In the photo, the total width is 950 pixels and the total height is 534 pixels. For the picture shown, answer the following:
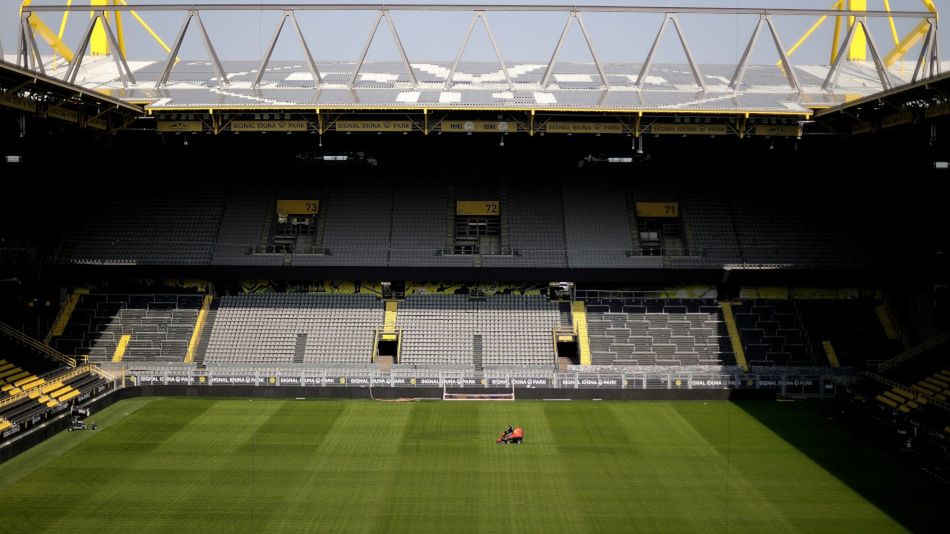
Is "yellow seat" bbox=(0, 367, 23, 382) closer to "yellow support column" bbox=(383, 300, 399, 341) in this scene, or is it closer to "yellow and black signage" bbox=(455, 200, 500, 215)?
"yellow support column" bbox=(383, 300, 399, 341)

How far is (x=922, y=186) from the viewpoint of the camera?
38219 mm

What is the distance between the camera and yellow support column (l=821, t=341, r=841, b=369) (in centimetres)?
3469

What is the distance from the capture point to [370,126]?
34.3 m

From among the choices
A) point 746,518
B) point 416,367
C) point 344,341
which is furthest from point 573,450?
point 344,341

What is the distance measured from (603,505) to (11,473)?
1562 cm

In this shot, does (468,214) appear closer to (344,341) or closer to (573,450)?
(344,341)

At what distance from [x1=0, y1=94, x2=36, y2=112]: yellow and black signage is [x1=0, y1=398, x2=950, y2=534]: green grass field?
10.5 metres

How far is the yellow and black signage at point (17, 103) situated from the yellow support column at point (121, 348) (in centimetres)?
1082

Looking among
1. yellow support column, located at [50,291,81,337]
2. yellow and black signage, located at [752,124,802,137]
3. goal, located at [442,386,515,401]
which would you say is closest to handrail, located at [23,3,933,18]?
yellow and black signage, located at [752,124,802,137]

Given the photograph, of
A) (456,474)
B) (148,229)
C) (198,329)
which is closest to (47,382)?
(198,329)

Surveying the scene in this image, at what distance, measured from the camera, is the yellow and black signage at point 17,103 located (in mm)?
26438

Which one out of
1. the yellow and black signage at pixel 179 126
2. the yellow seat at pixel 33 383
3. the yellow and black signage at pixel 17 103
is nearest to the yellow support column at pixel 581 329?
the yellow and black signage at pixel 179 126

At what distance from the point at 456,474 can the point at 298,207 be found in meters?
20.2

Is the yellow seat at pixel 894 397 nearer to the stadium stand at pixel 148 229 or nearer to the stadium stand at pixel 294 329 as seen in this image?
the stadium stand at pixel 294 329
